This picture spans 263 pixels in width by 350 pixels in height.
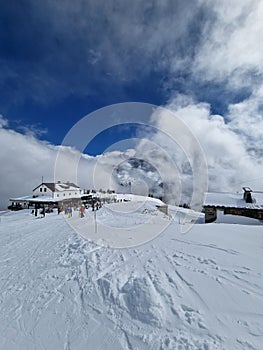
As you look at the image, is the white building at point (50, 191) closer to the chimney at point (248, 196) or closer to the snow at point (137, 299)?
the chimney at point (248, 196)

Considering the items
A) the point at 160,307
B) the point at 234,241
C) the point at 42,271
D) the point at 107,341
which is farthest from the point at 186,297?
the point at 234,241

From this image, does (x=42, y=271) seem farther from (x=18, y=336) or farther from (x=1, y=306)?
(x=18, y=336)

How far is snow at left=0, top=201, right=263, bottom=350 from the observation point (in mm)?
3557

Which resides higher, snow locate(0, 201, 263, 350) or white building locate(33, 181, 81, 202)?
white building locate(33, 181, 81, 202)

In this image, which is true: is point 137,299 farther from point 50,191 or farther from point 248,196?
point 50,191

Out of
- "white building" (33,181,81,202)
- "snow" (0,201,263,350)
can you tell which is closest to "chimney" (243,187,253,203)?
"snow" (0,201,263,350)

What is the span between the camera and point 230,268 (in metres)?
5.98

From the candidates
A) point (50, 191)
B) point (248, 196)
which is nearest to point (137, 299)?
point (248, 196)

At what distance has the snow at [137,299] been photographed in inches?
140

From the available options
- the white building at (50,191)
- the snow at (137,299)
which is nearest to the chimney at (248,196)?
the snow at (137,299)

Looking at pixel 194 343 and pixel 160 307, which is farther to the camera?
pixel 160 307

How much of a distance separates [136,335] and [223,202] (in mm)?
25008

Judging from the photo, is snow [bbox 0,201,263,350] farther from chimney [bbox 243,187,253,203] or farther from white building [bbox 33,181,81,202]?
white building [bbox 33,181,81,202]

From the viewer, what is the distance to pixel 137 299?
4645mm
